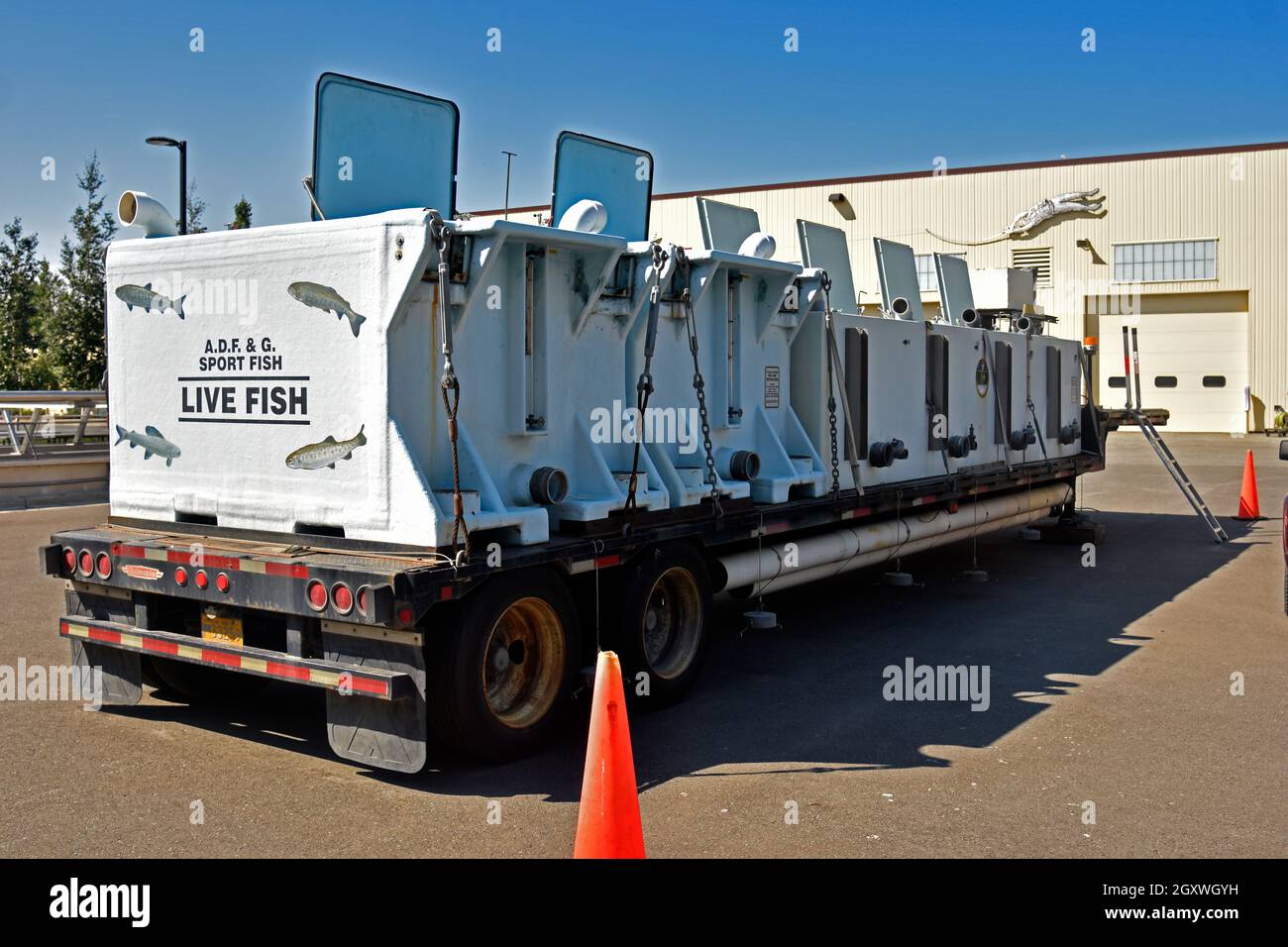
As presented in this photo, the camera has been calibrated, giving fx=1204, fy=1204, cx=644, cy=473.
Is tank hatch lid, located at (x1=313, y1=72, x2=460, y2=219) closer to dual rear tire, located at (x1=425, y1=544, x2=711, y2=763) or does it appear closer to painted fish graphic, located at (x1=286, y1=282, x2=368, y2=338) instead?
painted fish graphic, located at (x1=286, y1=282, x2=368, y2=338)

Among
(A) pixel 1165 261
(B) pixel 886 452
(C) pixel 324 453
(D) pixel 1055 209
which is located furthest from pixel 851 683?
(A) pixel 1165 261

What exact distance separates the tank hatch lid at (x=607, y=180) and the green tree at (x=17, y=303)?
2890cm

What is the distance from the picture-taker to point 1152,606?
10945mm

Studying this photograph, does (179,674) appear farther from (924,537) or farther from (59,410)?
(59,410)

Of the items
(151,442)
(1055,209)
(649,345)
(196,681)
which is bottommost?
(196,681)

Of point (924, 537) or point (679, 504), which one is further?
point (924, 537)

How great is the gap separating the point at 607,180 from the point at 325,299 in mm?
2524

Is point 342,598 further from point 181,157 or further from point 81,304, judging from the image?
point 81,304

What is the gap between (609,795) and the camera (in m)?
4.57

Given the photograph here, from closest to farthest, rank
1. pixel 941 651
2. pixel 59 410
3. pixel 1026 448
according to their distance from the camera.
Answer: pixel 941 651, pixel 1026 448, pixel 59 410

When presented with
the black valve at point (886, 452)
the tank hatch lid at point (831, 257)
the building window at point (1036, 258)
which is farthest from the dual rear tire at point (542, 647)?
the building window at point (1036, 258)
